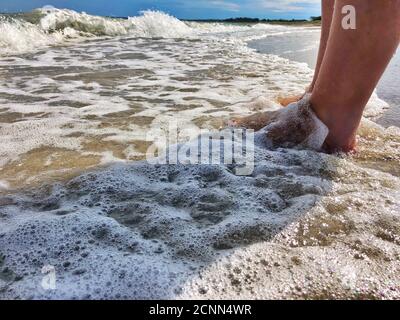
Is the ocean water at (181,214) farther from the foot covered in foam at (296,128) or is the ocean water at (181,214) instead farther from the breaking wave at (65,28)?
the breaking wave at (65,28)

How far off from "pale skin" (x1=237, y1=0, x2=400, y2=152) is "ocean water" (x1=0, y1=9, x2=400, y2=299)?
0.16 m

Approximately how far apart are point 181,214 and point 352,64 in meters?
1.03

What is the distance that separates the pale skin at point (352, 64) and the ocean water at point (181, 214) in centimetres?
16

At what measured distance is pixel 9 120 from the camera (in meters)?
2.59

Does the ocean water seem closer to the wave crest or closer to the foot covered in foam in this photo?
the foot covered in foam

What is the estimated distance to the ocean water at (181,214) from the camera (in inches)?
43.4

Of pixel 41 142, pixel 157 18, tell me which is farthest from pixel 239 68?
pixel 157 18

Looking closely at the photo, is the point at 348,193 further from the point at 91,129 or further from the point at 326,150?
the point at 91,129

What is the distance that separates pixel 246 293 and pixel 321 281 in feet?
0.72

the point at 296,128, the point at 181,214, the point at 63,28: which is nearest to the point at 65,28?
the point at 63,28

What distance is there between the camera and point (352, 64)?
5.76ft

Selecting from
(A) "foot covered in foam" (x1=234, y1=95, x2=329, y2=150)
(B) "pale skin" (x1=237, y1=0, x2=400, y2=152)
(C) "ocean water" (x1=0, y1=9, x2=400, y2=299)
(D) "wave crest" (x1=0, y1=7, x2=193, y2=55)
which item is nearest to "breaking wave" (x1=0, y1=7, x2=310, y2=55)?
(D) "wave crest" (x1=0, y1=7, x2=193, y2=55)

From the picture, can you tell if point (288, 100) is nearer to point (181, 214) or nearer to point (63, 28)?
point (181, 214)

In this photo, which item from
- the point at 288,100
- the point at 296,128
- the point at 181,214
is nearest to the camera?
the point at 181,214
